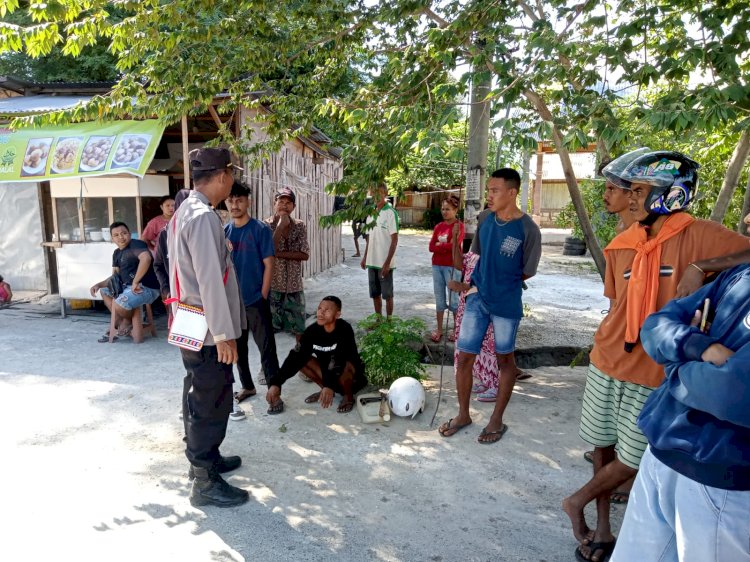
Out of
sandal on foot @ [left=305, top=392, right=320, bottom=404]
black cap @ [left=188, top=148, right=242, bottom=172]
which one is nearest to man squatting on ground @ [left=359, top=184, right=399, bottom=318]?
sandal on foot @ [left=305, top=392, right=320, bottom=404]

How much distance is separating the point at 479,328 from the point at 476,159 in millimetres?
1922

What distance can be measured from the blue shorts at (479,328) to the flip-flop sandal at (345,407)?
3.62 ft

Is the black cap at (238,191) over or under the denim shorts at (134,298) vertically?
over

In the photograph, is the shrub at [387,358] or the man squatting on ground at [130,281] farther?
the man squatting on ground at [130,281]

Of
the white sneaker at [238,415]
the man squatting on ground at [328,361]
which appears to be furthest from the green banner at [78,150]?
the white sneaker at [238,415]

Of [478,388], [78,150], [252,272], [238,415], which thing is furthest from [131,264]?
[478,388]

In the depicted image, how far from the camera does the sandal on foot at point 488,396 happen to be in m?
4.62

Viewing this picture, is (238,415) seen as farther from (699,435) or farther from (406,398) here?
(699,435)

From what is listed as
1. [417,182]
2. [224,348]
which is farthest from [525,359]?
[417,182]

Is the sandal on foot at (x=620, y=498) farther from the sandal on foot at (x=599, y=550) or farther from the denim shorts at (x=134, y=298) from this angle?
the denim shorts at (x=134, y=298)

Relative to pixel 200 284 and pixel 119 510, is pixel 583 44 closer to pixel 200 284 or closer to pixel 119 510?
pixel 200 284

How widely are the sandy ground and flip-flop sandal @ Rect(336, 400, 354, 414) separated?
0.17 ft

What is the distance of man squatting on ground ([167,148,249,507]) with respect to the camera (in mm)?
2902

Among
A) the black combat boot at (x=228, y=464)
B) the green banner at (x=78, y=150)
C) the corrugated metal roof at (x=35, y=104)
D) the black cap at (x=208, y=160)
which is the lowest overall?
the black combat boot at (x=228, y=464)
